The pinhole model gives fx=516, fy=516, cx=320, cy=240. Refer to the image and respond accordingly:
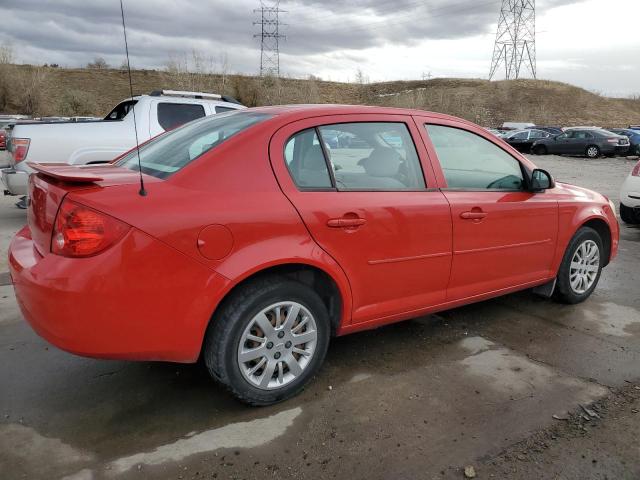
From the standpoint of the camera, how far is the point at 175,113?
26.6ft

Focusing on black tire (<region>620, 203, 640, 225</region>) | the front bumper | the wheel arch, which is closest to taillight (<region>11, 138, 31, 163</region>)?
the front bumper

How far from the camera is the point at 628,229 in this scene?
8.06m

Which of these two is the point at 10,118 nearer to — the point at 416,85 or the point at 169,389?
the point at 169,389

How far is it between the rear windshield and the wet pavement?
1.29 metres

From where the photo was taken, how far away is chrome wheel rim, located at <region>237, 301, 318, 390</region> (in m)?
2.68

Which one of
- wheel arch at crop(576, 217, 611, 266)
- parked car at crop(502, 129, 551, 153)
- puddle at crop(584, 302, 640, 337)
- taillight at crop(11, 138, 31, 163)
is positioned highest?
taillight at crop(11, 138, 31, 163)

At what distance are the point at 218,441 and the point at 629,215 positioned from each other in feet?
25.4

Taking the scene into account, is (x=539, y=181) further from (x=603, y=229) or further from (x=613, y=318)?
(x=613, y=318)

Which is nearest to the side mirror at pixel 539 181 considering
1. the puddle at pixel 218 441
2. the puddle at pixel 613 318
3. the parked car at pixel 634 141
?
the puddle at pixel 613 318

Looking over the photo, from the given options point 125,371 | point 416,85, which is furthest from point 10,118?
point 416,85

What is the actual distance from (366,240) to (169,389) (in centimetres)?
144

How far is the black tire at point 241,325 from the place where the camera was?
2.58 meters

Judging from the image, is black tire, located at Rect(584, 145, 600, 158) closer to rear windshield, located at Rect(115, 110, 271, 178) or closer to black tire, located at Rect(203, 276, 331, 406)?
rear windshield, located at Rect(115, 110, 271, 178)

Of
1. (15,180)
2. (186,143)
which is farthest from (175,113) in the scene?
(186,143)
